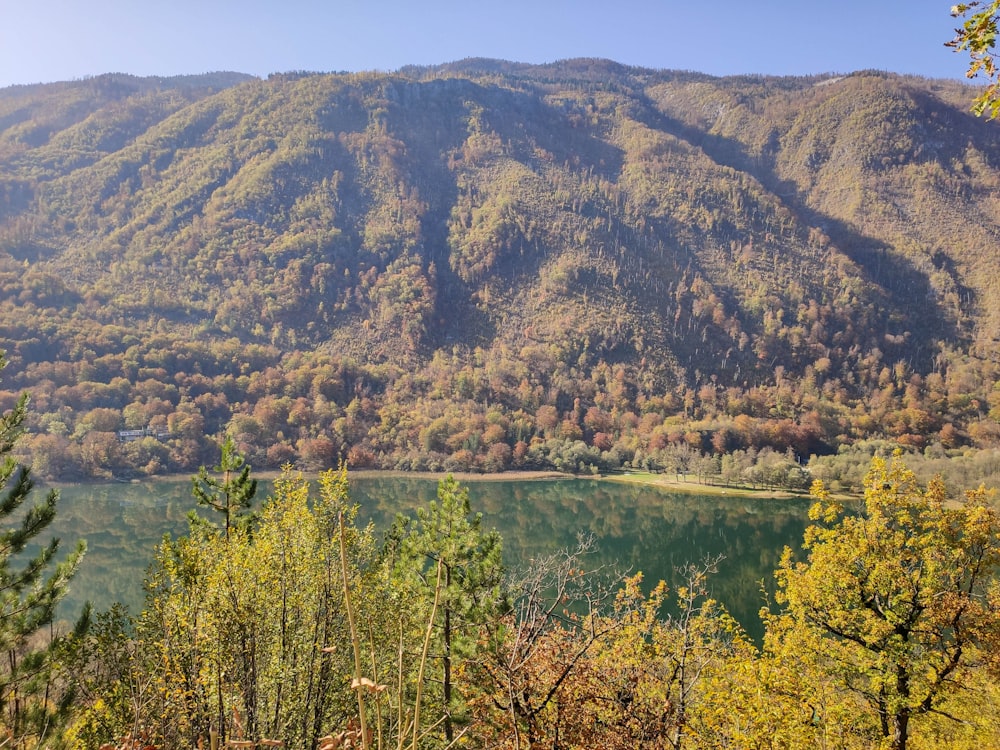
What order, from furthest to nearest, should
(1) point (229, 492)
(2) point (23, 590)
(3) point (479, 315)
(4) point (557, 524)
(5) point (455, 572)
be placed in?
(3) point (479, 315), (4) point (557, 524), (1) point (229, 492), (5) point (455, 572), (2) point (23, 590)

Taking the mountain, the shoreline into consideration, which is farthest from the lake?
the mountain

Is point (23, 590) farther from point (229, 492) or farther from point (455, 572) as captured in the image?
point (455, 572)

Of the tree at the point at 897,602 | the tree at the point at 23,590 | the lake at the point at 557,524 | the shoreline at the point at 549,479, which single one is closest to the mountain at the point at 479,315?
the shoreline at the point at 549,479

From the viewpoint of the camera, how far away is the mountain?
319 ft

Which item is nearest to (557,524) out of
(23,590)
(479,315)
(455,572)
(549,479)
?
(549,479)

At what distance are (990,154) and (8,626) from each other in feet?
850

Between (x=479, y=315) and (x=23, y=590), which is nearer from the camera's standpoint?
(x=23, y=590)

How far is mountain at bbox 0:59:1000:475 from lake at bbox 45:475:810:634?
14.1 meters

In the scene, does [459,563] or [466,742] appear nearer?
[466,742]

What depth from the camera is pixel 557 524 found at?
6041cm

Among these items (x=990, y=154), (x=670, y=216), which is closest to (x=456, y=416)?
(x=670, y=216)

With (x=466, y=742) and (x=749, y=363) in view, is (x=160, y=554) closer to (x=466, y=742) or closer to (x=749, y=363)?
(x=466, y=742)

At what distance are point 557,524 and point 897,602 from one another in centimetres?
5044

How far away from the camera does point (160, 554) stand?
1041 cm
